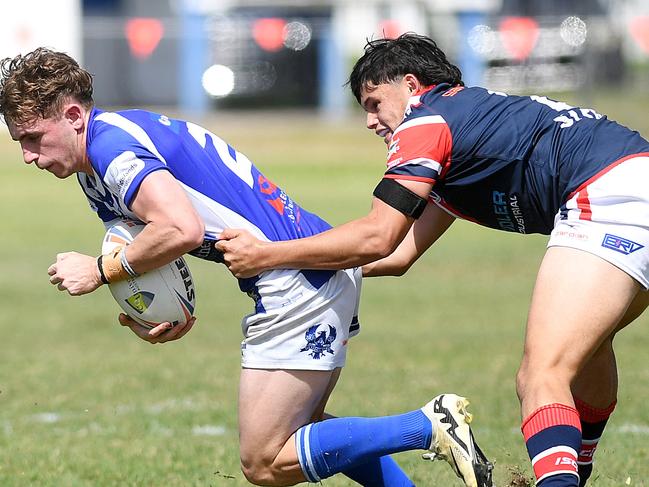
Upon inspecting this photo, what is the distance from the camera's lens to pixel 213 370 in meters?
8.17

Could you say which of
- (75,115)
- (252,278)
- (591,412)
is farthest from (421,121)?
(591,412)

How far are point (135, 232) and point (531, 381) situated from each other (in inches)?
62.2

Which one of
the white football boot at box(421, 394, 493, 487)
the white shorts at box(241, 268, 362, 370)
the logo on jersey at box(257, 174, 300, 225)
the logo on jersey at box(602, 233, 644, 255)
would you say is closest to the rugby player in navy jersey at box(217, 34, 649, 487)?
the logo on jersey at box(602, 233, 644, 255)

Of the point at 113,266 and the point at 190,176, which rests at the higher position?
the point at 190,176

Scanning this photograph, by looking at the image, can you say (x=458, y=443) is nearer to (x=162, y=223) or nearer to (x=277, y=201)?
(x=277, y=201)

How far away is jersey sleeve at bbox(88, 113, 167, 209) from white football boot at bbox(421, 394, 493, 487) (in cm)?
135

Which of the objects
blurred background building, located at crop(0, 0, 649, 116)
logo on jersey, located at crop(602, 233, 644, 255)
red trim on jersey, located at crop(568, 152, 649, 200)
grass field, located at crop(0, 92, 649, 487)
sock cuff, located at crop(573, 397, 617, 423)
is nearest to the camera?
logo on jersey, located at crop(602, 233, 644, 255)

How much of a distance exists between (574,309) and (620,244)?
289mm

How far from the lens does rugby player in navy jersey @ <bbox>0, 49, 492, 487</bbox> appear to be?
416 centimetres

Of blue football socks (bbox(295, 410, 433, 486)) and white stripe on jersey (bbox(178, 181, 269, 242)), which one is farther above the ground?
white stripe on jersey (bbox(178, 181, 269, 242))

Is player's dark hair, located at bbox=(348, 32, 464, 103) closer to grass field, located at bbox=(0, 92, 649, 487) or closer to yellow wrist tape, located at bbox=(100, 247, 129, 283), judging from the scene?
yellow wrist tape, located at bbox=(100, 247, 129, 283)

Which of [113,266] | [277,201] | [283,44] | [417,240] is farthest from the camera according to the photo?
[283,44]

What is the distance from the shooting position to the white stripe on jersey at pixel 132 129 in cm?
415

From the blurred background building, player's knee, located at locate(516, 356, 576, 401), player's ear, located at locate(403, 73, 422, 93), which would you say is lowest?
the blurred background building
